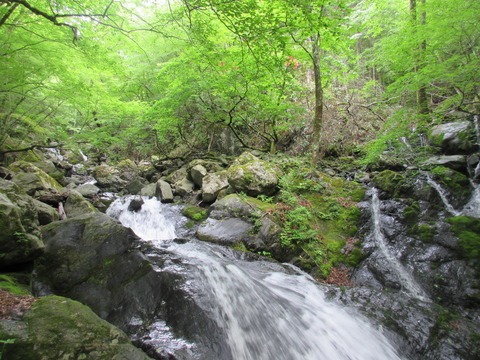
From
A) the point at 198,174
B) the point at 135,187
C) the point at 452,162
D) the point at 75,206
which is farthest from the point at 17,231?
the point at 452,162

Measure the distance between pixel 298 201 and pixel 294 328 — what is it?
3.94 m

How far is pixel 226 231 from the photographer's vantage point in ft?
19.6

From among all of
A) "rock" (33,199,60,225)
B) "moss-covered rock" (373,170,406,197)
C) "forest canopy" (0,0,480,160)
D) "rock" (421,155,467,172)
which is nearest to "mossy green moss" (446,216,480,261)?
"moss-covered rock" (373,170,406,197)

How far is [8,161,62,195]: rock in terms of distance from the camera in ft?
22.5

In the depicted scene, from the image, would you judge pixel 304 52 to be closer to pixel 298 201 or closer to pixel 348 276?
Result: pixel 298 201

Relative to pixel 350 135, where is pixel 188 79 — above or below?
below

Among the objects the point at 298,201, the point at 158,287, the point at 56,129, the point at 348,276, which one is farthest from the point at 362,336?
the point at 56,129

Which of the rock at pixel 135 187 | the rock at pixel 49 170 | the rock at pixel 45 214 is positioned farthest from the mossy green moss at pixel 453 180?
the rock at pixel 49 170

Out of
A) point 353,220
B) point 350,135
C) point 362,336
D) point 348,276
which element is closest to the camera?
point 362,336

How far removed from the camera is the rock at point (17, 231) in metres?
3.07

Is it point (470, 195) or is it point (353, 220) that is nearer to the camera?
point (470, 195)

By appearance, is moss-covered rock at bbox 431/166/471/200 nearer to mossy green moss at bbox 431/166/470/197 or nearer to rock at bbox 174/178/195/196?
mossy green moss at bbox 431/166/470/197

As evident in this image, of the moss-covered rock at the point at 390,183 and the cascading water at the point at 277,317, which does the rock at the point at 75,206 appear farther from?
the moss-covered rock at the point at 390,183

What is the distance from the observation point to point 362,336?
11.3ft
